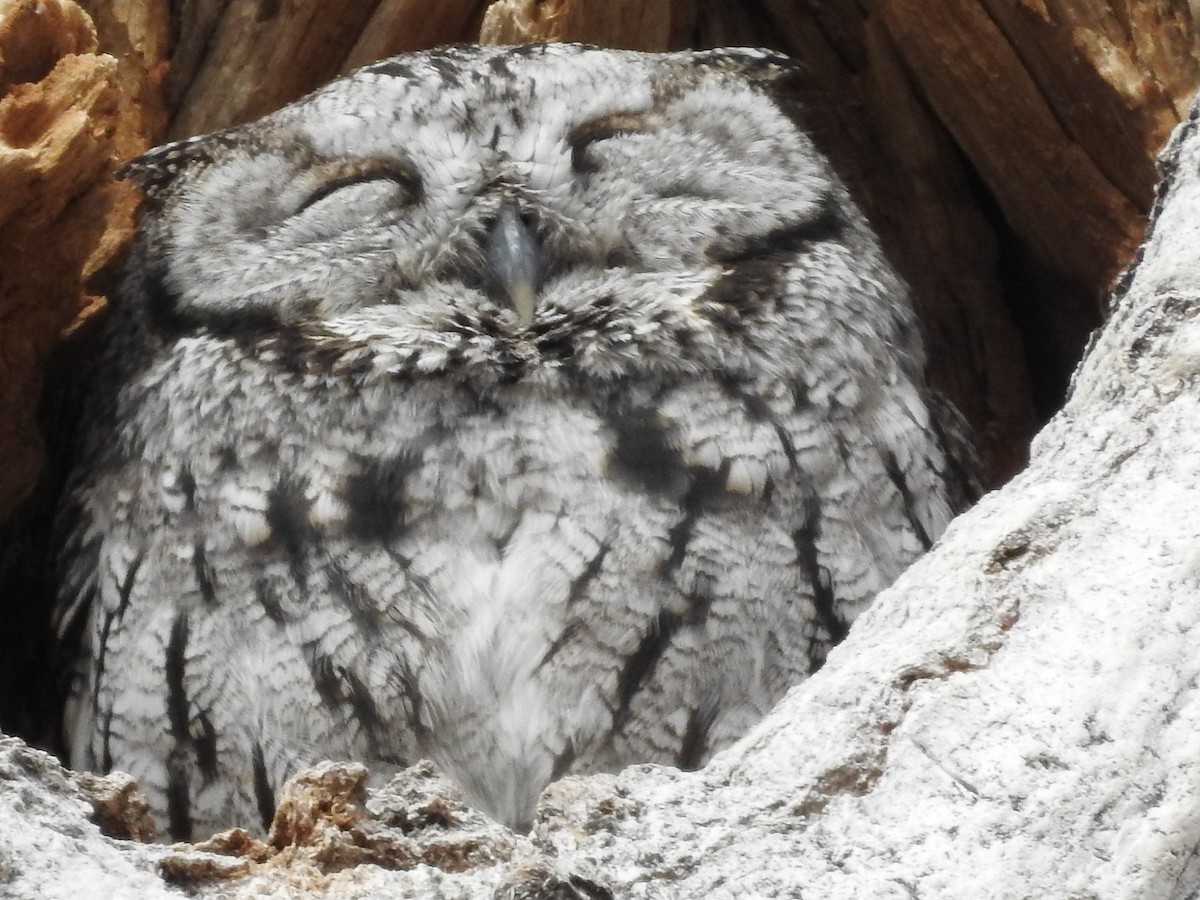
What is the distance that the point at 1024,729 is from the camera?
1.13 m

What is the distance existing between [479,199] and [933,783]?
116 cm

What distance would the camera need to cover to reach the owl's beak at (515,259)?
6.40 ft

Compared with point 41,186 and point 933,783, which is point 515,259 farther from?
point 933,783

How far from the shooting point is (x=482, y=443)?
6.17 feet

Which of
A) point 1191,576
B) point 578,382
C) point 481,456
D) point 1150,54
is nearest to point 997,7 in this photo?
point 1150,54

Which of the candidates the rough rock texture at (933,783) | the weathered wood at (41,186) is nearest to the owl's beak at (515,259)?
the weathered wood at (41,186)

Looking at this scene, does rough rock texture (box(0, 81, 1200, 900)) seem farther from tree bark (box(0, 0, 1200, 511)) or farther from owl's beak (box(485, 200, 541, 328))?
tree bark (box(0, 0, 1200, 511))

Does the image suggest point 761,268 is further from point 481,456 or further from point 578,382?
point 481,456

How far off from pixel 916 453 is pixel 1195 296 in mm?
684

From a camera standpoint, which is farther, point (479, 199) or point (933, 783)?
point (479, 199)

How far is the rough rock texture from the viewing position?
108 cm

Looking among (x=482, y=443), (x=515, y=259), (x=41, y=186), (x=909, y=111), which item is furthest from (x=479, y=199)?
(x=909, y=111)

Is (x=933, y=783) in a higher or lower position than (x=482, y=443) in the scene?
lower

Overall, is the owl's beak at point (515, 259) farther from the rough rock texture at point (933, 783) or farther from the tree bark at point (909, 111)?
the rough rock texture at point (933, 783)
